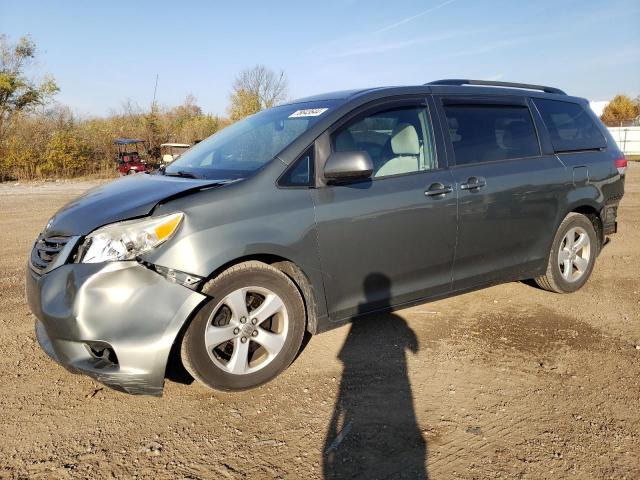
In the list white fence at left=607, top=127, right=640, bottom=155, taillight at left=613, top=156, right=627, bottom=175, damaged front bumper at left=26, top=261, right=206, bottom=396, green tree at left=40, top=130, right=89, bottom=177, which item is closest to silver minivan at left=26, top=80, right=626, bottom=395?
damaged front bumper at left=26, top=261, right=206, bottom=396

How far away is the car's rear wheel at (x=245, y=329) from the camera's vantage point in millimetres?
2844

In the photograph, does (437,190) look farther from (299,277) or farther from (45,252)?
(45,252)

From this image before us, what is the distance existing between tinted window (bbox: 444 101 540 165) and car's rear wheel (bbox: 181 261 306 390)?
71.1 inches

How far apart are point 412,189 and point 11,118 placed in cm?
2522

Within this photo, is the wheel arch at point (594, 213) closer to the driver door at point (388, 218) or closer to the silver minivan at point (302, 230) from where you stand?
the silver minivan at point (302, 230)

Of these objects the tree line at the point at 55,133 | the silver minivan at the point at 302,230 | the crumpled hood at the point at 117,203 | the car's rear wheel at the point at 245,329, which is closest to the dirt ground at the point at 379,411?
the car's rear wheel at the point at 245,329

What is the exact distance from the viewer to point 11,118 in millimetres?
23250

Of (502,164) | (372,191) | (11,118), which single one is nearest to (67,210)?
(372,191)

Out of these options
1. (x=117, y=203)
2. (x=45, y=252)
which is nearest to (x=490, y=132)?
(x=117, y=203)

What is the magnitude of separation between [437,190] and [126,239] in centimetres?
216

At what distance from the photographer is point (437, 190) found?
12.1 feet

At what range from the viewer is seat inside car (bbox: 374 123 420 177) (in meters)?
3.64

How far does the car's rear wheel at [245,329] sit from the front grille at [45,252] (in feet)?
2.90

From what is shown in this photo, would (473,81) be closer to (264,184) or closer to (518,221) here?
(518,221)
